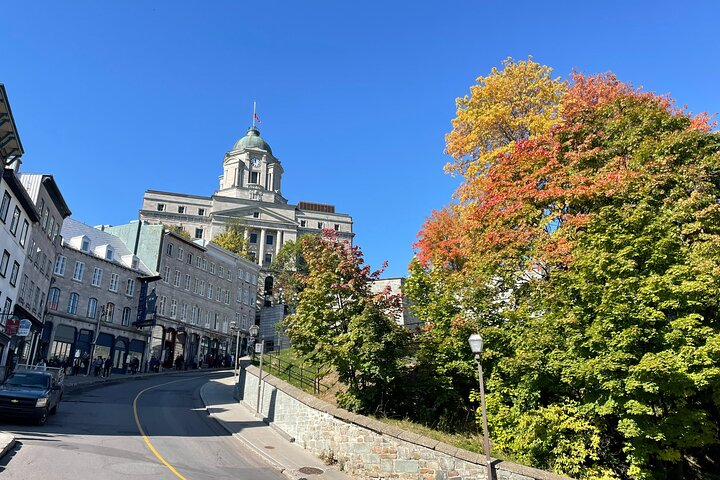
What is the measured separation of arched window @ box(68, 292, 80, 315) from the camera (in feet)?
140

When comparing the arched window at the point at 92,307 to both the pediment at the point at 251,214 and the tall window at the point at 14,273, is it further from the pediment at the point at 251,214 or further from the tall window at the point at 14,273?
the pediment at the point at 251,214

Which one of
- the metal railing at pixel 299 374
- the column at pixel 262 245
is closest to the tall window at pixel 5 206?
the metal railing at pixel 299 374

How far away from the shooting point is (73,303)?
4297 cm

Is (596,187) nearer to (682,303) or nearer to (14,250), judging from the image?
(682,303)

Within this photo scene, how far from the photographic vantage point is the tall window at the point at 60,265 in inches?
1658

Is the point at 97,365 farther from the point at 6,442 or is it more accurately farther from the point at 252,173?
the point at 252,173

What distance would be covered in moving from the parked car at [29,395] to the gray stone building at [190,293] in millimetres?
31020

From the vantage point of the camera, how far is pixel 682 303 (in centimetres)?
1388

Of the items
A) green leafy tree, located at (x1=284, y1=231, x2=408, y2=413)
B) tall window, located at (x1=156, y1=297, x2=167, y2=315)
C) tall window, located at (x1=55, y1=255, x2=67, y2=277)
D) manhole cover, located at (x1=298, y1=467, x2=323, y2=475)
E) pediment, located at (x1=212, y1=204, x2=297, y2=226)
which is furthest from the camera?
pediment, located at (x1=212, y1=204, x2=297, y2=226)

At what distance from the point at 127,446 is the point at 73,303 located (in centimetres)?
3220

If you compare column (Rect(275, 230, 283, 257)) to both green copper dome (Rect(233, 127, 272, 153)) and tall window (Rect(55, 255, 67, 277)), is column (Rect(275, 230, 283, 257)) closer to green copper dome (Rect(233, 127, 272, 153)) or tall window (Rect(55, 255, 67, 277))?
green copper dome (Rect(233, 127, 272, 153))

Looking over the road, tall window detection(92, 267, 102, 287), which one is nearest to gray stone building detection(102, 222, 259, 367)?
tall window detection(92, 267, 102, 287)

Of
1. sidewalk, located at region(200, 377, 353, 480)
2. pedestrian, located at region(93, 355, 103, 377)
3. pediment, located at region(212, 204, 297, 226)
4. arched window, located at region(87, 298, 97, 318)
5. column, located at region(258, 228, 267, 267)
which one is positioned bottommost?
sidewalk, located at region(200, 377, 353, 480)

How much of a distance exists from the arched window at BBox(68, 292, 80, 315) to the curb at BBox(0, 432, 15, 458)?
105 feet
